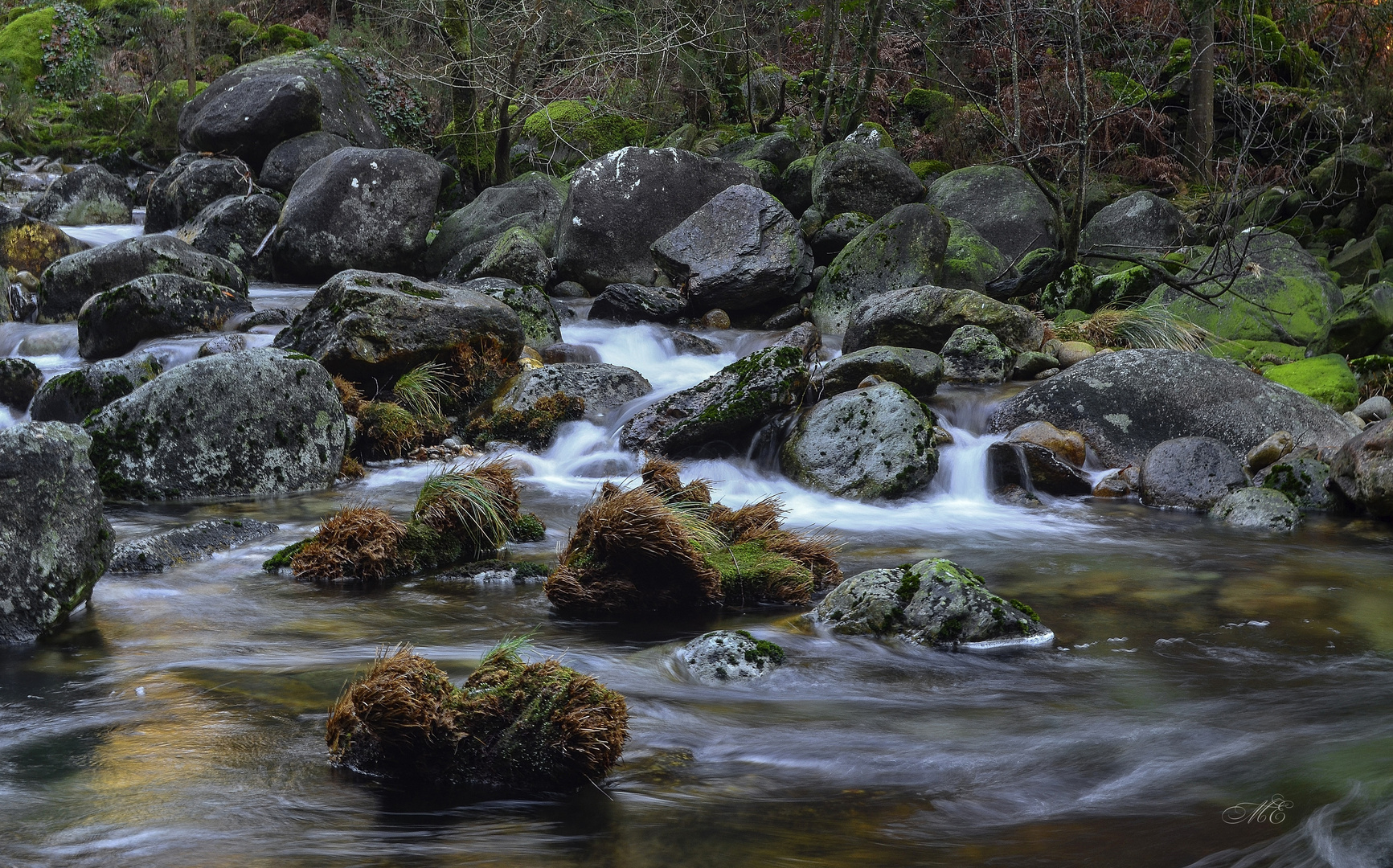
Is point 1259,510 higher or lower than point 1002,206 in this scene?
lower

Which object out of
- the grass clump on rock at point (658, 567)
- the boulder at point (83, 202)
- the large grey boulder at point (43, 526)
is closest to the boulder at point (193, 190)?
the boulder at point (83, 202)

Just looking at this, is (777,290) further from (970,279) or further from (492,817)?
(492,817)

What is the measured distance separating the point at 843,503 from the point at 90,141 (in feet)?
74.8

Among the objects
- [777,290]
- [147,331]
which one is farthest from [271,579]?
[777,290]

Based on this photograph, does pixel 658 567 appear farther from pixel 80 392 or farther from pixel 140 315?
pixel 140 315

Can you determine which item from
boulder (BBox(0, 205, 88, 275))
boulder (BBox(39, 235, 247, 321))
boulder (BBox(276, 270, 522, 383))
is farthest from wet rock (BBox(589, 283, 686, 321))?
boulder (BBox(0, 205, 88, 275))

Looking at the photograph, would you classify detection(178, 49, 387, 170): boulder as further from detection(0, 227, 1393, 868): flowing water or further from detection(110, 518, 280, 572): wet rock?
detection(0, 227, 1393, 868): flowing water

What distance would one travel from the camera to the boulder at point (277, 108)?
18.9 m

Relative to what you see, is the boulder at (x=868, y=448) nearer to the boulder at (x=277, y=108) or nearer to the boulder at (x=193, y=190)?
the boulder at (x=193, y=190)

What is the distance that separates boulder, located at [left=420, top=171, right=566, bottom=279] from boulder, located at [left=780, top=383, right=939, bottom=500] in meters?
7.93

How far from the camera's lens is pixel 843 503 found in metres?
8.96

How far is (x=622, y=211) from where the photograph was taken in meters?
15.7

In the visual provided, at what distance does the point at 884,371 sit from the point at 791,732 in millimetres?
6776

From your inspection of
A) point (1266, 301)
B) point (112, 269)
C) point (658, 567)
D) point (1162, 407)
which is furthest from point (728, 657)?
point (112, 269)
